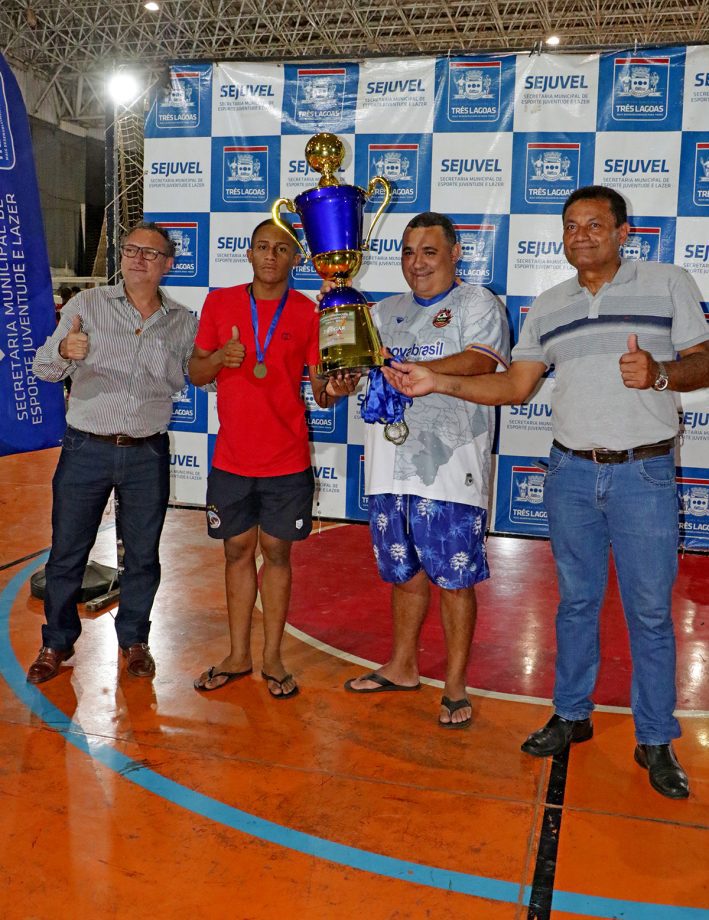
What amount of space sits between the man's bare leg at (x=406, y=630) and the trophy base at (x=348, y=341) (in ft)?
3.20

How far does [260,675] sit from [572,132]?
153 inches

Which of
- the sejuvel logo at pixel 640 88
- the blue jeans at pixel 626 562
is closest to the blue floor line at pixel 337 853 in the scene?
the blue jeans at pixel 626 562

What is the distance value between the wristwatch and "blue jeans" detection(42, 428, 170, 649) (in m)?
2.03

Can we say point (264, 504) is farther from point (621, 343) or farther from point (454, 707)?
point (621, 343)

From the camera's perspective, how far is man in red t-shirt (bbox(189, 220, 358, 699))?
3.32m

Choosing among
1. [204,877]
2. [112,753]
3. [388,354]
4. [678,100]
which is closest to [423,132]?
[678,100]

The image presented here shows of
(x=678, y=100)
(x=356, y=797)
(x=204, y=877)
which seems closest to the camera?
(x=204, y=877)

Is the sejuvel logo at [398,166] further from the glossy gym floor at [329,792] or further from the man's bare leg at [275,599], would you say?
the man's bare leg at [275,599]

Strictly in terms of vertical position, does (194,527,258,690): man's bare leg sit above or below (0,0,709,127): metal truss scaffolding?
below

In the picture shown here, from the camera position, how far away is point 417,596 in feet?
11.4

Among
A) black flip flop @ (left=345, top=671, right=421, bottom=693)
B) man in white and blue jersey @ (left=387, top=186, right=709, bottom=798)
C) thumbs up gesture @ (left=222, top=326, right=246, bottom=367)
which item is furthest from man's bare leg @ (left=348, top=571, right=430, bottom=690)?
thumbs up gesture @ (left=222, top=326, right=246, bottom=367)

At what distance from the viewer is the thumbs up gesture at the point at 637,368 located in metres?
2.54

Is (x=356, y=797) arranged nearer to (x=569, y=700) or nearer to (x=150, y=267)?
(x=569, y=700)

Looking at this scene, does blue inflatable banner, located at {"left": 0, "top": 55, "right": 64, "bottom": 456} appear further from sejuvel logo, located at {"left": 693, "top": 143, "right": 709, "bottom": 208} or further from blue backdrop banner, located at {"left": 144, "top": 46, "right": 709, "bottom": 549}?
sejuvel logo, located at {"left": 693, "top": 143, "right": 709, "bottom": 208}
